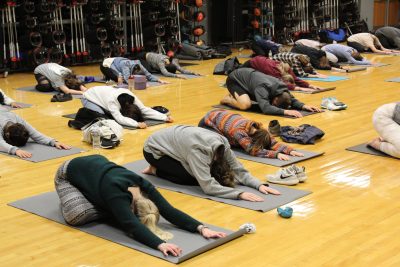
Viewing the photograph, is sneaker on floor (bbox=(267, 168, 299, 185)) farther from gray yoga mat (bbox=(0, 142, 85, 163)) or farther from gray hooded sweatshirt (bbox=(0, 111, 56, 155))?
gray hooded sweatshirt (bbox=(0, 111, 56, 155))

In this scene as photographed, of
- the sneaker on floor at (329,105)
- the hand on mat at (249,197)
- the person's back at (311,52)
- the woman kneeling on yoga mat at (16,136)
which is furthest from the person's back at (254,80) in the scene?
the person's back at (311,52)

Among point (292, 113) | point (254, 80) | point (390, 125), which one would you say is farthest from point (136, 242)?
point (254, 80)

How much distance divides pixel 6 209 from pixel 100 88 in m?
2.82

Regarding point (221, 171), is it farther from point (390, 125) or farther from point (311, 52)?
point (311, 52)

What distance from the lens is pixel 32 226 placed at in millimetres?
4430

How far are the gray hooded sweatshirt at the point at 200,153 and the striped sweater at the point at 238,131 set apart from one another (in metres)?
0.76

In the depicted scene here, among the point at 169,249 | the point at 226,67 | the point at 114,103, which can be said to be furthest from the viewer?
the point at 226,67

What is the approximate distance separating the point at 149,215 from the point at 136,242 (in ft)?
0.60

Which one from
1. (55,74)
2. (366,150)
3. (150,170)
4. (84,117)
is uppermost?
(55,74)

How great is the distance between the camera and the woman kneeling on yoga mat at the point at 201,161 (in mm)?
4742

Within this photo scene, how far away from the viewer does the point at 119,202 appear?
396cm

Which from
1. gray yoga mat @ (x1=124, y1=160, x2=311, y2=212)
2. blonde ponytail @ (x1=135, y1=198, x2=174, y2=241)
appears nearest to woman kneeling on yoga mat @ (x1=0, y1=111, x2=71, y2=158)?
gray yoga mat @ (x1=124, y1=160, x2=311, y2=212)

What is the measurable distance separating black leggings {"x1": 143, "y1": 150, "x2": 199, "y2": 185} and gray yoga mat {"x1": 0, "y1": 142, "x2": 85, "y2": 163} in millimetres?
1230

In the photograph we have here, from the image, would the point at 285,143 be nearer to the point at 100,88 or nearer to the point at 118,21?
the point at 100,88
